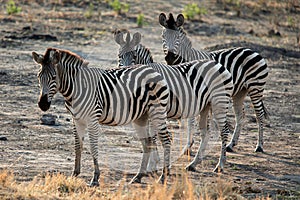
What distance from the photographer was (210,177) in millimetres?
9641

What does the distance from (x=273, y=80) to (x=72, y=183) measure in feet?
36.0

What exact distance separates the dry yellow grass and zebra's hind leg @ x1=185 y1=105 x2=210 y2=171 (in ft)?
4.74

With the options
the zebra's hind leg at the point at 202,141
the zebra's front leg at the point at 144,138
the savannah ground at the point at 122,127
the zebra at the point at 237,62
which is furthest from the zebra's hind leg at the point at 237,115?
the zebra's front leg at the point at 144,138

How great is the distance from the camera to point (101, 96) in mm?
8992

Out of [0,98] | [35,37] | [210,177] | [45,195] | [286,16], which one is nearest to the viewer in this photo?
[45,195]

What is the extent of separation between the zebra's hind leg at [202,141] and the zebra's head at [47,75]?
2.59 metres

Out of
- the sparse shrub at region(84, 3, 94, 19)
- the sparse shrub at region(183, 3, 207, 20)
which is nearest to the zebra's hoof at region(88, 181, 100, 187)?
the sparse shrub at region(84, 3, 94, 19)

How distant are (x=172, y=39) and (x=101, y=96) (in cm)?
324

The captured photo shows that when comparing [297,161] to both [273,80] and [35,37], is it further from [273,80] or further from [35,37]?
[35,37]

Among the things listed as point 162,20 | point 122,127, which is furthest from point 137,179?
point 162,20

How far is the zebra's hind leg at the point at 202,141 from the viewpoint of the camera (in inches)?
397

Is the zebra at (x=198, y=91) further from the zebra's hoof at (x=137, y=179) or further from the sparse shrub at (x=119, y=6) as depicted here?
the sparse shrub at (x=119, y=6)

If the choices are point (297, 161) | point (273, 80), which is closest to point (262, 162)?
point (297, 161)

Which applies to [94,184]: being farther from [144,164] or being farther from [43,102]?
[43,102]
